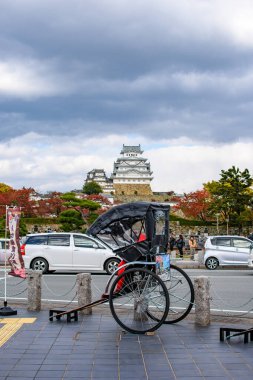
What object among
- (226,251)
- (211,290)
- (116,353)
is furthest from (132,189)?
(116,353)

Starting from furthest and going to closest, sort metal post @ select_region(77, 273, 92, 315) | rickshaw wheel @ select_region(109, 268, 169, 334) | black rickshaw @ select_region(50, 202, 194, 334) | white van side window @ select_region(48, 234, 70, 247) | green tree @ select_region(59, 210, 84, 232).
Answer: green tree @ select_region(59, 210, 84, 232) → white van side window @ select_region(48, 234, 70, 247) → metal post @ select_region(77, 273, 92, 315) → black rickshaw @ select_region(50, 202, 194, 334) → rickshaw wheel @ select_region(109, 268, 169, 334)

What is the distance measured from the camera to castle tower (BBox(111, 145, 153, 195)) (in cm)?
11206

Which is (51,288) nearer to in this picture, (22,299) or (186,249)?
(22,299)

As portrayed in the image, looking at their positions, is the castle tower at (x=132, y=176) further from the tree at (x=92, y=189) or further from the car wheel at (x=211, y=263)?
the car wheel at (x=211, y=263)

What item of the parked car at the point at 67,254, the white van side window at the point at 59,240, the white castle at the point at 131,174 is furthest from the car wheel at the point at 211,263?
the white castle at the point at 131,174

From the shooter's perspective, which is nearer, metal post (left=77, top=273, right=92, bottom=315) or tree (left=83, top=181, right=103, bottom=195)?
metal post (left=77, top=273, right=92, bottom=315)

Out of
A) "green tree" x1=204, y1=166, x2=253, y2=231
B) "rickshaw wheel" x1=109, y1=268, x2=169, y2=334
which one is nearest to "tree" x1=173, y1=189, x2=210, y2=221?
"green tree" x1=204, y1=166, x2=253, y2=231

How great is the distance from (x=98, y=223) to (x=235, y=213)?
5084 centimetres

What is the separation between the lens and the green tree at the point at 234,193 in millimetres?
55594

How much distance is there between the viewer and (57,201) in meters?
71.1

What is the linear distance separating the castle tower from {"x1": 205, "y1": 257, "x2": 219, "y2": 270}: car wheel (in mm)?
88626

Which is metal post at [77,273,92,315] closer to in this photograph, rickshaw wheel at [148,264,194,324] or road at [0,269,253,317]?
rickshaw wheel at [148,264,194,324]

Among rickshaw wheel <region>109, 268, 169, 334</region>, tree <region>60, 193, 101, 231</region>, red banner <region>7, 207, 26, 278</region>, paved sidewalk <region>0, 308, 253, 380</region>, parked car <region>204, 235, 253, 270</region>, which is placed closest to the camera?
paved sidewalk <region>0, 308, 253, 380</region>

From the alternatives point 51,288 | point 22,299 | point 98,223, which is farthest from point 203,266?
point 98,223
